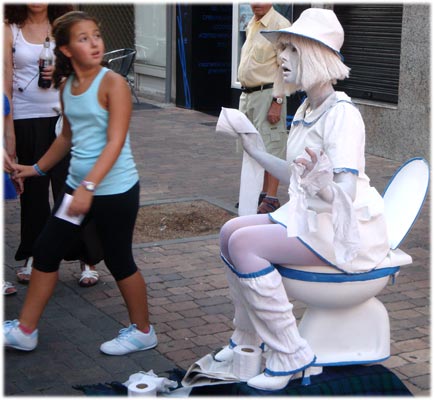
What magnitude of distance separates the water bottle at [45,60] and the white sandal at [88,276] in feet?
3.92

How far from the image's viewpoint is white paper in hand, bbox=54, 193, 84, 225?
163 inches

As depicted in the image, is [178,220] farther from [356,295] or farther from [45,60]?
[356,295]

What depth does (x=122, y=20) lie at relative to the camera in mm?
17078

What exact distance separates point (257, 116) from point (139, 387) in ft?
12.9

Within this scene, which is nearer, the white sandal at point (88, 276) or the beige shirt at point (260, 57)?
the white sandal at point (88, 276)

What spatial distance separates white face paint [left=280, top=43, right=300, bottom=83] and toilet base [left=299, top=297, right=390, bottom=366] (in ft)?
3.36

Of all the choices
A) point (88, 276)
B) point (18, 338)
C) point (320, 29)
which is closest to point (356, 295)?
point (320, 29)

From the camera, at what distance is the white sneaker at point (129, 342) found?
442 centimetres

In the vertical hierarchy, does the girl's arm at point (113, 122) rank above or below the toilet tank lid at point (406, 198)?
above

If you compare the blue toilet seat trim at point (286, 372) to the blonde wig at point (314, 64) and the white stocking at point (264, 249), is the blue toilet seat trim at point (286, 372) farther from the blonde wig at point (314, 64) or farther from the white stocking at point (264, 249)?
the blonde wig at point (314, 64)

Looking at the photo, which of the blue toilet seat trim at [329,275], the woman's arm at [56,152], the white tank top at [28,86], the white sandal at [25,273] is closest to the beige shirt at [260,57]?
the white tank top at [28,86]

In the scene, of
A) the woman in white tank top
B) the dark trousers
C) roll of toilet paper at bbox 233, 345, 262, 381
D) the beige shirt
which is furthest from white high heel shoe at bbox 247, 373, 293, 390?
the beige shirt

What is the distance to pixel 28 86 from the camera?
523 centimetres

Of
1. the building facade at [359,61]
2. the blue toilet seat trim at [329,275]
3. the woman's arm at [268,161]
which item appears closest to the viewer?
the blue toilet seat trim at [329,275]
